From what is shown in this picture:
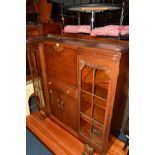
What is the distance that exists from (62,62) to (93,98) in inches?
18.1

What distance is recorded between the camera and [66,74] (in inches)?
59.9

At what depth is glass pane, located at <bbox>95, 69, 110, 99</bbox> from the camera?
139cm

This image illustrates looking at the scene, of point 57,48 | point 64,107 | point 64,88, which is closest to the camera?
point 57,48

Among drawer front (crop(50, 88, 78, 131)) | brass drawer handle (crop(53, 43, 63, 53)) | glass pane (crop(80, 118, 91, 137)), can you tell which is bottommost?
glass pane (crop(80, 118, 91, 137))

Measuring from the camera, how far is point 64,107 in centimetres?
173

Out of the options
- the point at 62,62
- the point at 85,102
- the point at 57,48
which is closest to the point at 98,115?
the point at 85,102

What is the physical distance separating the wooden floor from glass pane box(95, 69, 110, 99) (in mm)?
631

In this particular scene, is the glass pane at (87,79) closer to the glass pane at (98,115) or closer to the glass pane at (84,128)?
the glass pane at (98,115)

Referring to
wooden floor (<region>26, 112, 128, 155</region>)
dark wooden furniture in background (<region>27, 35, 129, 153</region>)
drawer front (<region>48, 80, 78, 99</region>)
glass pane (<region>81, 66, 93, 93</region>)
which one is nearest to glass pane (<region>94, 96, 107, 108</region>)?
dark wooden furniture in background (<region>27, 35, 129, 153</region>)

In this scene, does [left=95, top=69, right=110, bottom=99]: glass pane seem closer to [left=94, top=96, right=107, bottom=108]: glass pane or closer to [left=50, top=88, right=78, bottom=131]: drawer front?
[left=94, top=96, right=107, bottom=108]: glass pane

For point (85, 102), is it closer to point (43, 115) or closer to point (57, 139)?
point (57, 139)
